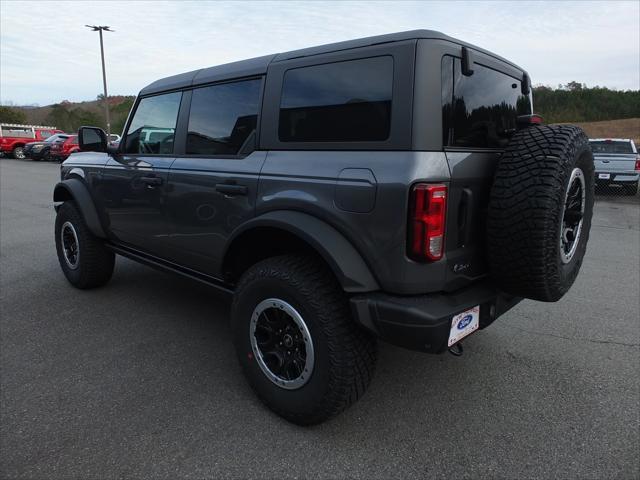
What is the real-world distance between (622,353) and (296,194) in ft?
8.80

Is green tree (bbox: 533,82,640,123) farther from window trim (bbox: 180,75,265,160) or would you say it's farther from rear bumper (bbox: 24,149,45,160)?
window trim (bbox: 180,75,265,160)

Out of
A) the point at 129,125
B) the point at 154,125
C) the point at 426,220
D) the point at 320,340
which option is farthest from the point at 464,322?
the point at 129,125

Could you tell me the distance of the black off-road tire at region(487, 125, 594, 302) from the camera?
6.62ft

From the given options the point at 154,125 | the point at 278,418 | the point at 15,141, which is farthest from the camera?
the point at 15,141

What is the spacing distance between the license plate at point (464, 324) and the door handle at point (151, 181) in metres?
2.26

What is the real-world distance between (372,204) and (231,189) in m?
1.00

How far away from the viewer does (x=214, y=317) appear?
12.6 ft

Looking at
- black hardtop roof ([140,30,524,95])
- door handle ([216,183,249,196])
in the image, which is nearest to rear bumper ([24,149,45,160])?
black hardtop roof ([140,30,524,95])

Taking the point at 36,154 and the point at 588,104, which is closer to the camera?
the point at 36,154

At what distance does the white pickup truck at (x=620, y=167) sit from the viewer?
12.7 meters

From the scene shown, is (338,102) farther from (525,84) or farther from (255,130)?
(525,84)

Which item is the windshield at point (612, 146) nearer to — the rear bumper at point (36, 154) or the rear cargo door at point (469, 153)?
the rear cargo door at point (469, 153)

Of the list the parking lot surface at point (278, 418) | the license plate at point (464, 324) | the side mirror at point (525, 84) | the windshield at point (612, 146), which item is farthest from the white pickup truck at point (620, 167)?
the license plate at point (464, 324)

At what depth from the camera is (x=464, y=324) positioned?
2.14 m
